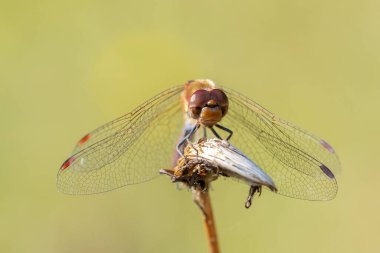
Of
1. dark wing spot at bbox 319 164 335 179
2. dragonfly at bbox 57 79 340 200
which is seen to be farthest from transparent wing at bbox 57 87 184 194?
dark wing spot at bbox 319 164 335 179

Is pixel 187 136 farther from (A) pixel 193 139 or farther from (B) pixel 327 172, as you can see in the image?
(B) pixel 327 172

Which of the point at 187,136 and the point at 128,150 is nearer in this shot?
the point at 187,136

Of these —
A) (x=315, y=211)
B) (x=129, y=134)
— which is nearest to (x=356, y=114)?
(x=315, y=211)

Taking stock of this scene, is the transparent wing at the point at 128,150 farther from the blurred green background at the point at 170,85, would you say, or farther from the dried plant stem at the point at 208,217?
the blurred green background at the point at 170,85

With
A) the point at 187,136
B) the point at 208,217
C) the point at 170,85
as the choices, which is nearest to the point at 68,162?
the point at 187,136

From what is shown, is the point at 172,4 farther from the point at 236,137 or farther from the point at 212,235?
the point at 212,235

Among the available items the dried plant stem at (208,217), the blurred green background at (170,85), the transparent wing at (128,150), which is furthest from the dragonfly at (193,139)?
the blurred green background at (170,85)
